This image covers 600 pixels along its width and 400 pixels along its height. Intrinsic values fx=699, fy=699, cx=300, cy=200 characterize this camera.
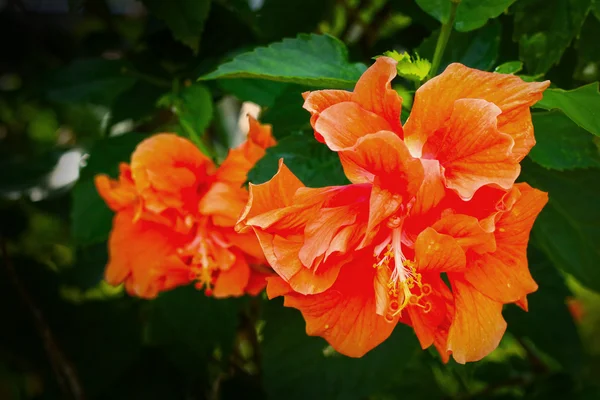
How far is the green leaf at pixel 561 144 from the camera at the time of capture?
2.11ft

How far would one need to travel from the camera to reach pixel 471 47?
691 millimetres

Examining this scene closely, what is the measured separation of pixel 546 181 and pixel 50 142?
4.14 ft

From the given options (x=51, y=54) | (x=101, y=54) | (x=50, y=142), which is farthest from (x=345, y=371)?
(x=50, y=142)

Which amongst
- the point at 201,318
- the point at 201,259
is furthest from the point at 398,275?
the point at 201,318

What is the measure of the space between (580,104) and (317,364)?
1.59 ft

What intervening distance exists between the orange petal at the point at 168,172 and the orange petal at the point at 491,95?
29 centimetres

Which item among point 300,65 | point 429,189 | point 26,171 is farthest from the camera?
point 26,171

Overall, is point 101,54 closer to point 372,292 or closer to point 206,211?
point 206,211

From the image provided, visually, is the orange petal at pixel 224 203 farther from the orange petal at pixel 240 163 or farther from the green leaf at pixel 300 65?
the green leaf at pixel 300 65

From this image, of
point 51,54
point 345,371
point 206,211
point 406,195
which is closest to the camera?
point 406,195

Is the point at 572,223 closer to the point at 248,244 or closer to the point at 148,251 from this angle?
the point at 248,244

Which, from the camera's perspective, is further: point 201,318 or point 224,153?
point 224,153

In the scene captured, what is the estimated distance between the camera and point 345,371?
0.88 m

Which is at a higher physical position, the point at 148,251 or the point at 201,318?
the point at 148,251
